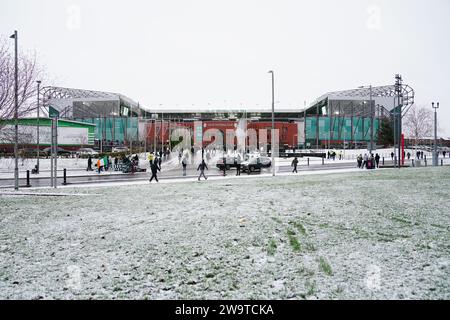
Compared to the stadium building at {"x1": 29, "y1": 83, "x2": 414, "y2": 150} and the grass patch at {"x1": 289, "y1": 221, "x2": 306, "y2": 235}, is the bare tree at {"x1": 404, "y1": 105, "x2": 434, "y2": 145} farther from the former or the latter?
the grass patch at {"x1": 289, "y1": 221, "x2": 306, "y2": 235}

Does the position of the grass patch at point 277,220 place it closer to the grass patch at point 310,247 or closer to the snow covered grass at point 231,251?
the snow covered grass at point 231,251

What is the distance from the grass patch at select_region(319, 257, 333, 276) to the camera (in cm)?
481

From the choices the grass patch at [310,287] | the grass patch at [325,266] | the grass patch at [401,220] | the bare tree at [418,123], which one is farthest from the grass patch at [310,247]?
the bare tree at [418,123]

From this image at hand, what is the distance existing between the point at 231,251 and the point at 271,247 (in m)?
0.78

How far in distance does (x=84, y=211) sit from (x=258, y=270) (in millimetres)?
6781

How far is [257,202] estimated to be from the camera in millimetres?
10516

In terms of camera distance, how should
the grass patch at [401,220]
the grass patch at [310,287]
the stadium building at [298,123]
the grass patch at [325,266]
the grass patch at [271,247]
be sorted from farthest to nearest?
the stadium building at [298,123] < the grass patch at [401,220] < the grass patch at [271,247] < the grass patch at [325,266] < the grass patch at [310,287]

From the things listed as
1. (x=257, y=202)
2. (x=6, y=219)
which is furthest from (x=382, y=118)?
(x=6, y=219)

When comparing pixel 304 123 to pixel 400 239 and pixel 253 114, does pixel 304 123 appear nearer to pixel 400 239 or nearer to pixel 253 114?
pixel 253 114

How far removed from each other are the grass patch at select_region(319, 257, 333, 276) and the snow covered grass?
0.06ft

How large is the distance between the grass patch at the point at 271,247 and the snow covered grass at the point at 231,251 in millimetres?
37

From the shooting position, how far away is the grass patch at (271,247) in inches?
224

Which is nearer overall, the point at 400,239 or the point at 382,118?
the point at 400,239

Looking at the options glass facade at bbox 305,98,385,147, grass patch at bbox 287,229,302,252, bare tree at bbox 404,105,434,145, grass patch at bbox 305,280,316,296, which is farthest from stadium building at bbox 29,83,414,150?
grass patch at bbox 305,280,316,296
